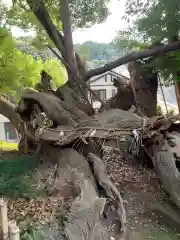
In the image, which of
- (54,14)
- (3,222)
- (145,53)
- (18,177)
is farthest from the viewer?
(54,14)

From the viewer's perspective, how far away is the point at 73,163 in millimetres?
4008

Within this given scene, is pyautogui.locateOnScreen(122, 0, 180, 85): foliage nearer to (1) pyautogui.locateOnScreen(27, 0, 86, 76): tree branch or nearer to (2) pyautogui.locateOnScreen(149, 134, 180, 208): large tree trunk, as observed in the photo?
(1) pyautogui.locateOnScreen(27, 0, 86, 76): tree branch

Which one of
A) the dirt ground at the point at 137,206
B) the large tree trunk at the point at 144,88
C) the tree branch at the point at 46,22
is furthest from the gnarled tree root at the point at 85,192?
the tree branch at the point at 46,22

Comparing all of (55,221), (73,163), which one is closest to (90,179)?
(73,163)

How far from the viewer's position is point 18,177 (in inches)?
148

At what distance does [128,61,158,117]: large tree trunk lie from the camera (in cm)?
522

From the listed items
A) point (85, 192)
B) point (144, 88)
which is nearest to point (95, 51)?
point (144, 88)

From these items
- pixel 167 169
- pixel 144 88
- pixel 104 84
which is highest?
pixel 104 84

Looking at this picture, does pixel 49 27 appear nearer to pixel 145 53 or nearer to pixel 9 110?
pixel 145 53

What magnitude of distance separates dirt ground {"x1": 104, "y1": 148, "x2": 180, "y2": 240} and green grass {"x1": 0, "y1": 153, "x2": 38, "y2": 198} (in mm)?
1227

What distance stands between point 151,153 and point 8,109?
12.6 feet

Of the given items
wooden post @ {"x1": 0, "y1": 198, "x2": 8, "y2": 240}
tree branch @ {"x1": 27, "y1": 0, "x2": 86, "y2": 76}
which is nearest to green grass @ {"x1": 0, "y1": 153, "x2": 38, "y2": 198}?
wooden post @ {"x1": 0, "y1": 198, "x2": 8, "y2": 240}

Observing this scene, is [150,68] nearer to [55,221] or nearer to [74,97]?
[74,97]

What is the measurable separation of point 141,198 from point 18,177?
66.0 inches
